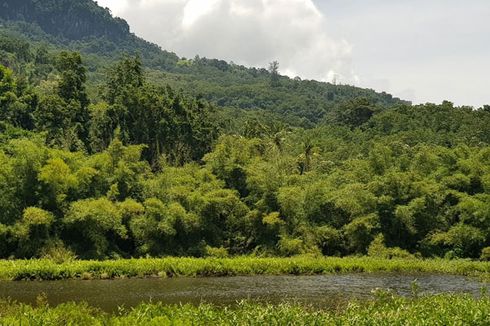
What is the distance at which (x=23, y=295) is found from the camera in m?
31.0

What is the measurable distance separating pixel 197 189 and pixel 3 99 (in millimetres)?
30282

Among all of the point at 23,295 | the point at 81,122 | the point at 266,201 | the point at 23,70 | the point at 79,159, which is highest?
the point at 23,70

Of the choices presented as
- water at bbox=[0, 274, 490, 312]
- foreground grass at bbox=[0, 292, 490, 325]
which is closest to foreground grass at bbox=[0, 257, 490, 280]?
water at bbox=[0, 274, 490, 312]

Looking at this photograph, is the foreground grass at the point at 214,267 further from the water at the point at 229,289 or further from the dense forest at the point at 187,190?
the dense forest at the point at 187,190

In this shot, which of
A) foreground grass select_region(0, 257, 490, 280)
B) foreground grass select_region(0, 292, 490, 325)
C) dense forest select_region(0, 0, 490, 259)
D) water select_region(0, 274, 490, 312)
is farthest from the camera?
dense forest select_region(0, 0, 490, 259)

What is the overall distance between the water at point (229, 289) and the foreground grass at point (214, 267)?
1.84 m

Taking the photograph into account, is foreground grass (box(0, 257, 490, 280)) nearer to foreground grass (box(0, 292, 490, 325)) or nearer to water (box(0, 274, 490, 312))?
water (box(0, 274, 490, 312))

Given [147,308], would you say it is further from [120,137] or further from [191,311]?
[120,137]

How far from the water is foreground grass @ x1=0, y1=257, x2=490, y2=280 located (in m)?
1.84

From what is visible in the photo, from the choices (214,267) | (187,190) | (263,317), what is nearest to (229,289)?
(214,267)

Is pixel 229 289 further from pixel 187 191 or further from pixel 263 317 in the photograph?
pixel 187 191

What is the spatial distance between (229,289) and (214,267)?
8.68 m

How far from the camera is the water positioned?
30.6 m

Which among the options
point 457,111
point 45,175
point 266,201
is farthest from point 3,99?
point 457,111
